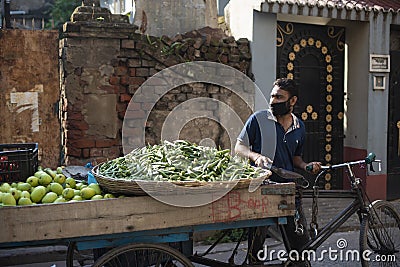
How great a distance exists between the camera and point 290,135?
4414 millimetres

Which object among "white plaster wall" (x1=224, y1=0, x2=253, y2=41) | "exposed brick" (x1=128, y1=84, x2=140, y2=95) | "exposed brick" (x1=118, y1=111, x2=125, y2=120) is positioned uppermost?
"white plaster wall" (x1=224, y1=0, x2=253, y2=41)

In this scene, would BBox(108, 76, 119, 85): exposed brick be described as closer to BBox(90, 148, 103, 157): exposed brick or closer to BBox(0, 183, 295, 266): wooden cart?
BBox(90, 148, 103, 157): exposed brick

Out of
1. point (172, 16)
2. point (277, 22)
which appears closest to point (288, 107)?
A: point (277, 22)

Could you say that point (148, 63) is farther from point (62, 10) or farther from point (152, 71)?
point (62, 10)

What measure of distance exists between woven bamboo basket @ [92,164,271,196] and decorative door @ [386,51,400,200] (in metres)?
5.19

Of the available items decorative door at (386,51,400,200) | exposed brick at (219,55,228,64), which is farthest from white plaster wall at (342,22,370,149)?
exposed brick at (219,55,228,64)

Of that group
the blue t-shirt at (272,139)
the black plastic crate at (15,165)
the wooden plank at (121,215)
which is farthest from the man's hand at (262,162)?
the black plastic crate at (15,165)

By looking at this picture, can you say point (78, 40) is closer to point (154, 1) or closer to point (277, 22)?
point (154, 1)

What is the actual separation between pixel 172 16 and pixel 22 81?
8.98ft

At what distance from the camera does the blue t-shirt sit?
4359 mm

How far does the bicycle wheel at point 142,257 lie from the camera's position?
3271 millimetres

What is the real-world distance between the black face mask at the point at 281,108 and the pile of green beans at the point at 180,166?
732mm

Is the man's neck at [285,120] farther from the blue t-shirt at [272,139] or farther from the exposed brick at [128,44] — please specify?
the exposed brick at [128,44]

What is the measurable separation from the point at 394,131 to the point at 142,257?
5.65 m
